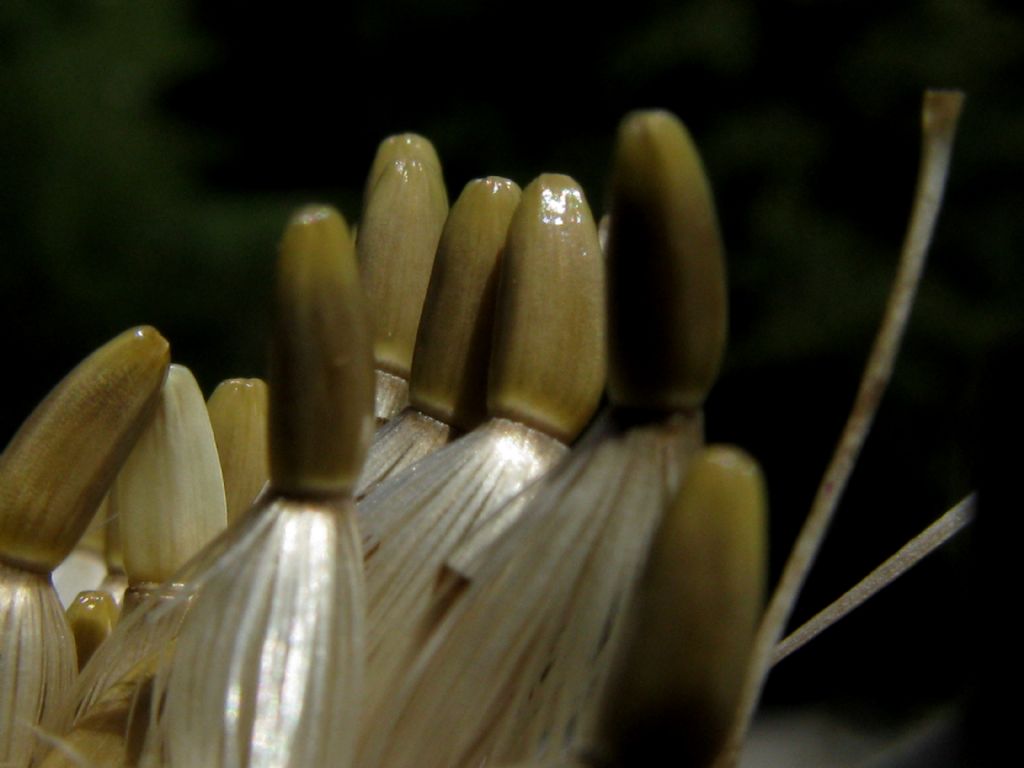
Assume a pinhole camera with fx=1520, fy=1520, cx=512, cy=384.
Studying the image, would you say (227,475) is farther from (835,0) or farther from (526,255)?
(835,0)

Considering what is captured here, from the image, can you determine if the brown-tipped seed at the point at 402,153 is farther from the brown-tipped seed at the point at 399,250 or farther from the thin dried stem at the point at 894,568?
the thin dried stem at the point at 894,568

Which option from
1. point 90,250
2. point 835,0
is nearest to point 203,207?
point 90,250

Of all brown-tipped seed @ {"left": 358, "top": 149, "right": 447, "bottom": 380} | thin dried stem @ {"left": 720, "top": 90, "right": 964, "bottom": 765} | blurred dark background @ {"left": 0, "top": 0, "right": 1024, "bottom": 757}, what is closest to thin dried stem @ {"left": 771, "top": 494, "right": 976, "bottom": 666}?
thin dried stem @ {"left": 720, "top": 90, "right": 964, "bottom": 765}

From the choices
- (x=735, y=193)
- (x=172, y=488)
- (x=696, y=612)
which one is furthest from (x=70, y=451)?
(x=735, y=193)

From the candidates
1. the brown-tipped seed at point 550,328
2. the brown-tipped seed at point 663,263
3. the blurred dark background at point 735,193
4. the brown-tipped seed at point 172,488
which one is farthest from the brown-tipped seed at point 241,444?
the blurred dark background at point 735,193

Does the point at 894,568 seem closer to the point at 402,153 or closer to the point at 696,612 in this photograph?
the point at 696,612

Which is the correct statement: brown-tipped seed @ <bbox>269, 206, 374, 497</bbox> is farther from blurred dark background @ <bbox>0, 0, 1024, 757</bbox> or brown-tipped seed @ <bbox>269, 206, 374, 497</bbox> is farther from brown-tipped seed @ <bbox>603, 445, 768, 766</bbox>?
blurred dark background @ <bbox>0, 0, 1024, 757</bbox>
